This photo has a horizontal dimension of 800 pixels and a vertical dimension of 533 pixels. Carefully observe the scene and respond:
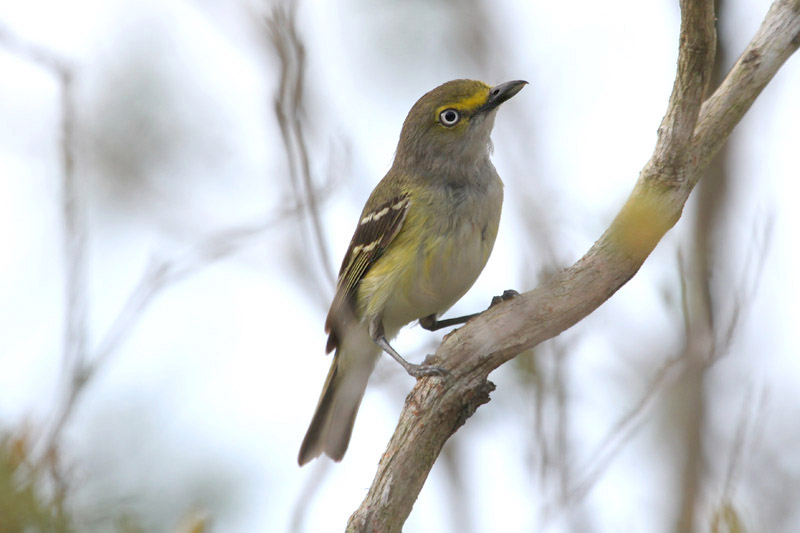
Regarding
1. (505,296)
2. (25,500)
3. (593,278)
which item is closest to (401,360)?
(505,296)

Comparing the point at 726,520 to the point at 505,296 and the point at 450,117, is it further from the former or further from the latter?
the point at 450,117

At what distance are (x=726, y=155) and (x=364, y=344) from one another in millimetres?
3097

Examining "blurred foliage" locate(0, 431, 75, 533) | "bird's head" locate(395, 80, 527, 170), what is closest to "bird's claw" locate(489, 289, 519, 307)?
"bird's head" locate(395, 80, 527, 170)

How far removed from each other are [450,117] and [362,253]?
1.09m

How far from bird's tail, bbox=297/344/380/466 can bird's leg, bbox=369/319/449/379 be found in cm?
26

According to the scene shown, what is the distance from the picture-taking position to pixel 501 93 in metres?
5.80

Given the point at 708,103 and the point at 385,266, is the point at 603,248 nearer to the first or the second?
the point at 708,103

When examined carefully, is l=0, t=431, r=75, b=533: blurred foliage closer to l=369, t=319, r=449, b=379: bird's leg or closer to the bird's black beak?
l=369, t=319, r=449, b=379: bird's leg

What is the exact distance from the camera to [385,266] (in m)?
5.76

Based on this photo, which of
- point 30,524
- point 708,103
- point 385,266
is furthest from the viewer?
point 385,266

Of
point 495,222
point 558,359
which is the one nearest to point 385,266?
point 495,222

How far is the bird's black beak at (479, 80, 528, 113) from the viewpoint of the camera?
18.6ft

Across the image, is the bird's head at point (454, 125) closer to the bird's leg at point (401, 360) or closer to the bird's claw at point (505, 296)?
the bird's leg at point (401, 360)

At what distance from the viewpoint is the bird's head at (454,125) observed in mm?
5941
